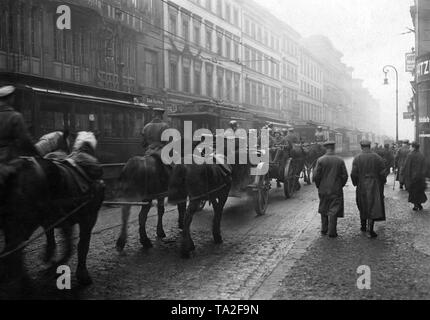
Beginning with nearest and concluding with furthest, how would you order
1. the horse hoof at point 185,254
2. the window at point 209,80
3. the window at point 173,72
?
the horse hoof at point 185,254, the window at point 173,72, the window at point 209,80

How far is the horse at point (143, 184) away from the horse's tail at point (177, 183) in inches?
11.4

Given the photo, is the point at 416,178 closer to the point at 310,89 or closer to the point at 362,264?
the point at 362,264

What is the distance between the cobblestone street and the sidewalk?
0.4 inches

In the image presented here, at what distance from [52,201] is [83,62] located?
18593 millimetres

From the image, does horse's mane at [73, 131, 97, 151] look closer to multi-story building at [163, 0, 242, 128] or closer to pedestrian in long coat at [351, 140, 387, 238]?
pedestrian in long coat at [351, 140, 387, 238]

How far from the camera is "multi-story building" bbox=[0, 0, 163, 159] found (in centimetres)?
1154

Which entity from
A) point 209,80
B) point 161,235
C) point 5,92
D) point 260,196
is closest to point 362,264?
point 161,235

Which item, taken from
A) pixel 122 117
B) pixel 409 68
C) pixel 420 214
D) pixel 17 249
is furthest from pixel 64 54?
pixel 409 68

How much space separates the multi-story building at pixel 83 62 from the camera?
37.9ft

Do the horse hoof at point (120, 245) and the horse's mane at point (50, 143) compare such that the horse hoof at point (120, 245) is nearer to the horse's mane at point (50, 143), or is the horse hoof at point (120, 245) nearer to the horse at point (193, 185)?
the horse at point (193, 185)

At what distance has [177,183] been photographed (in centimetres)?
698

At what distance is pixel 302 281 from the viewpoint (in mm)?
5176

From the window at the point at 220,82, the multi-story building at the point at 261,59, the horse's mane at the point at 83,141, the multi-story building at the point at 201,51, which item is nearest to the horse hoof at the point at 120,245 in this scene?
the horse's mane at the point at 83,141
